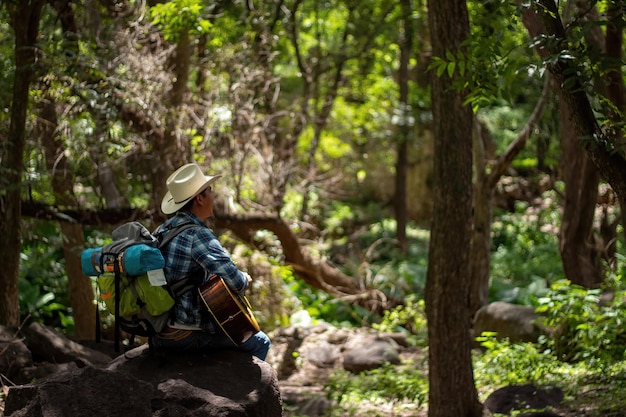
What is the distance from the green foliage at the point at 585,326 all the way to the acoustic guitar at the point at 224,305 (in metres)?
4.87

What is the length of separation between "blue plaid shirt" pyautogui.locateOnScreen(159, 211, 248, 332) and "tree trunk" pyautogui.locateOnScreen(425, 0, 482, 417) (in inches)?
115

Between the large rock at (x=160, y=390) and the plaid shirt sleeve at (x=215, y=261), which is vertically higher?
the plaid shirt sleeve at (x=215, y=261)

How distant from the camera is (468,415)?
24.1 ft

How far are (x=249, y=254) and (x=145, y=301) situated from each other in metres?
7.43

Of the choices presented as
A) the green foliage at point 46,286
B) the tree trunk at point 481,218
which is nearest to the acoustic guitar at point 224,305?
the green foliage at point 46,286

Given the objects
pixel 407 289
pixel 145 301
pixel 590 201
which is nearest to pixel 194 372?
pixel 145 301

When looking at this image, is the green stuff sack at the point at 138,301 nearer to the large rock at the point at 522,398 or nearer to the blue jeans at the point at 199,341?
the blue jeans at the point at 199,341

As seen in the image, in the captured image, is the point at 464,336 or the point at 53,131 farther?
the point at 53,131

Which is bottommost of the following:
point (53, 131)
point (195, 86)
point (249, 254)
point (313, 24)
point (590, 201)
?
point (249, 254)

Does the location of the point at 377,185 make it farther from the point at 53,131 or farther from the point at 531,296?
the point at 53,131

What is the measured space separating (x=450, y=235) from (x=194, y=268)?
3.06 metres

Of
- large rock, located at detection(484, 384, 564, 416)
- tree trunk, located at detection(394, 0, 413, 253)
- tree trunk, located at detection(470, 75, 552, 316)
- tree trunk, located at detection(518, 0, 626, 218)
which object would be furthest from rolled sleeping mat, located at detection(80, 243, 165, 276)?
tree trunk, located at detection(394, 0, 413, 253)

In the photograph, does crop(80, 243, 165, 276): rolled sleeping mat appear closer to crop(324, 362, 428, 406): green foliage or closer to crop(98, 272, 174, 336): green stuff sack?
crop(98, 272, 174, 336): green stuff sack

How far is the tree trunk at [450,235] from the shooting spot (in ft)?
23.3
